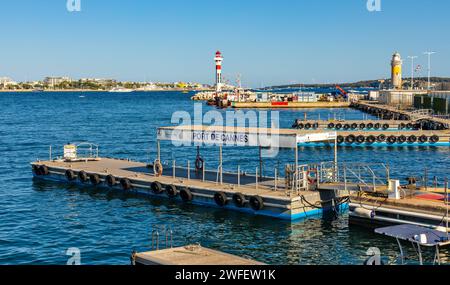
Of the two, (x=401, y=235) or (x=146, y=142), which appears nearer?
(x=401, y=235)

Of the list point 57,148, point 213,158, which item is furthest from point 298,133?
point 57,148

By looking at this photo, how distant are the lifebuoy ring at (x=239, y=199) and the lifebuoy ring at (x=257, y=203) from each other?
0.67 metres

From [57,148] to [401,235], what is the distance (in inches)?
2358

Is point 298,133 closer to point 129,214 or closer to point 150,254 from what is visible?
point 129,214

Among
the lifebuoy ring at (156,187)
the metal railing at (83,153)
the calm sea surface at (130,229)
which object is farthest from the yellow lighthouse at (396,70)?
the lifebuoy ring at (156,187)

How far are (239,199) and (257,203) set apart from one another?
124 centimetres

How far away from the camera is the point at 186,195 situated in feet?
113

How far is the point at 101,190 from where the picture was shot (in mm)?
39969

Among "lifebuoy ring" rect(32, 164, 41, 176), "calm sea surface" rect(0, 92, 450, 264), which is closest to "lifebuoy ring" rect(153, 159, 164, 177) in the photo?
"calm sea surface" rect(0, 92, 450, 264)

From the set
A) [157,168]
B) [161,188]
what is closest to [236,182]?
[161,188]

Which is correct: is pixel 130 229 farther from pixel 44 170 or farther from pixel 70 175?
pixel 44 170

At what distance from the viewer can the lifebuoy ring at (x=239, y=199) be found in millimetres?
31766

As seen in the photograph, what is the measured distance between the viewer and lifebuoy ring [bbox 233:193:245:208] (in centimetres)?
3177
